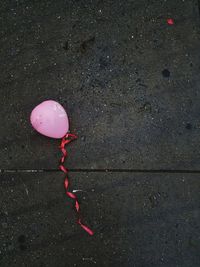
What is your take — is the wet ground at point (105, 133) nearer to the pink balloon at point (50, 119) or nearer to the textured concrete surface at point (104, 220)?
the textured concrete surface at point (104, 220)

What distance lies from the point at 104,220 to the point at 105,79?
1135mm

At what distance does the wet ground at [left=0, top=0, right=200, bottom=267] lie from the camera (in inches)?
120

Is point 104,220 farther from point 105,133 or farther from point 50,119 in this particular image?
point 50,119

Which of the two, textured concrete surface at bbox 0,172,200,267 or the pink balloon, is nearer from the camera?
the pink balloon

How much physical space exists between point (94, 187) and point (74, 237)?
0.42 metres

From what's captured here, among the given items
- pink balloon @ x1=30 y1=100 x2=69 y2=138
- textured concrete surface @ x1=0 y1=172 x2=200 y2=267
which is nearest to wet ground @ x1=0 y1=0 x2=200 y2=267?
textured concrete surface @ x1=0 y1=172 x2=200 y2=267

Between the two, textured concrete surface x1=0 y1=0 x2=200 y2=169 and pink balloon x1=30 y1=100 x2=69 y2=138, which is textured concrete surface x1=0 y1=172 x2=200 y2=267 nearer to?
textured concrete surface x1=0 y1=0 x2=200 y2=169

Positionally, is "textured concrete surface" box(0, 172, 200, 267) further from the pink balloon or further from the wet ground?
the pink balloon

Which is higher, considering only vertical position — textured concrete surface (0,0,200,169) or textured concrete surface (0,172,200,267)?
textured concrete surface (0,0,200,169)

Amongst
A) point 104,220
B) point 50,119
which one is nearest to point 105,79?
point 50,119

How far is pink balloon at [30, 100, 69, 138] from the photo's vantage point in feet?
9.55

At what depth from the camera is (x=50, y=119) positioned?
9.52 ft

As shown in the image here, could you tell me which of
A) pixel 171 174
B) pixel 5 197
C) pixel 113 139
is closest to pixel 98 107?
pixel 113 139

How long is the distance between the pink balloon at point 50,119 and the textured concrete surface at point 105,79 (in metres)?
0.13
